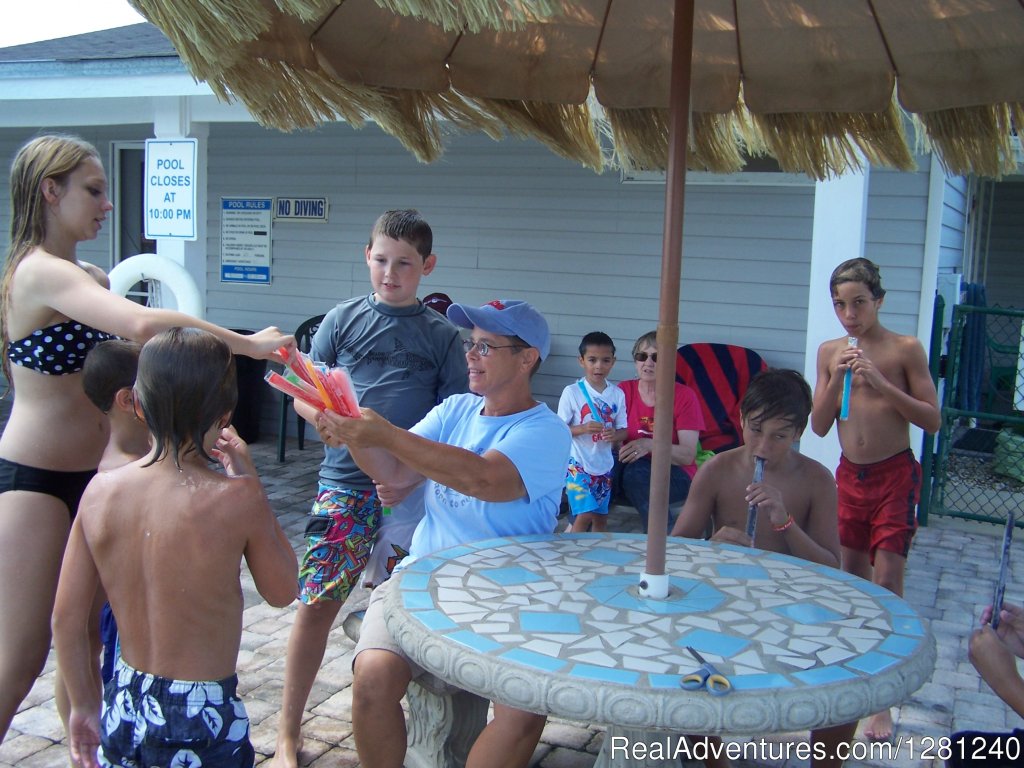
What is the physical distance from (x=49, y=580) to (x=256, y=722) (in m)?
1.04

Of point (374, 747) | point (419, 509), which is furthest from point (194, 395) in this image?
point (419, 509)

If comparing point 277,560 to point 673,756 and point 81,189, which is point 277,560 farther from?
point 81,189

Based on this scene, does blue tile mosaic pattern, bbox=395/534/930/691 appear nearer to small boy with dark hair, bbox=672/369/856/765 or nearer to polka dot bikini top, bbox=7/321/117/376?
small boy with dark hair, bbox=672/369/856/765

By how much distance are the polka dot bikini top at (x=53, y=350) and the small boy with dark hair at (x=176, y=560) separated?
658 millimetres

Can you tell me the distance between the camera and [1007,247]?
463 inches

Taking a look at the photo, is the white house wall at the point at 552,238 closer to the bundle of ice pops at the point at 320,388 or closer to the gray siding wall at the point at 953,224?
the gray siding wall at the point at 953,224

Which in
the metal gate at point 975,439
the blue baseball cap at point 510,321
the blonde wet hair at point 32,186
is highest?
the blonde wet hair at point 32,186

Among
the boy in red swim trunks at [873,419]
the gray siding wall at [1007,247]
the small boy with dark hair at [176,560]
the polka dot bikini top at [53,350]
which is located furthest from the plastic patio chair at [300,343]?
the gray siding wall at [1007,247]

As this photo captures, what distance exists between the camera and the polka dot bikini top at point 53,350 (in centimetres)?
236

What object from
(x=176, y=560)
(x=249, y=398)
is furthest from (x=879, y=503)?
(x=249, y=398)

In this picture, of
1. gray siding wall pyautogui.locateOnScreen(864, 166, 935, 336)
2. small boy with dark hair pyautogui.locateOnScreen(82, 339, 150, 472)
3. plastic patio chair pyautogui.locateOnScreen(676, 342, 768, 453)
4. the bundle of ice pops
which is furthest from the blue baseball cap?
gray siding wall pyautogui.locateOnScreen(864, 166, 935, 336)

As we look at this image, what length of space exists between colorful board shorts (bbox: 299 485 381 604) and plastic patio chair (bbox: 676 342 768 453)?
330 cm

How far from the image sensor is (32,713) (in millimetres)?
3066

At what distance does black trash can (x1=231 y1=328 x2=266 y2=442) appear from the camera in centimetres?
770
